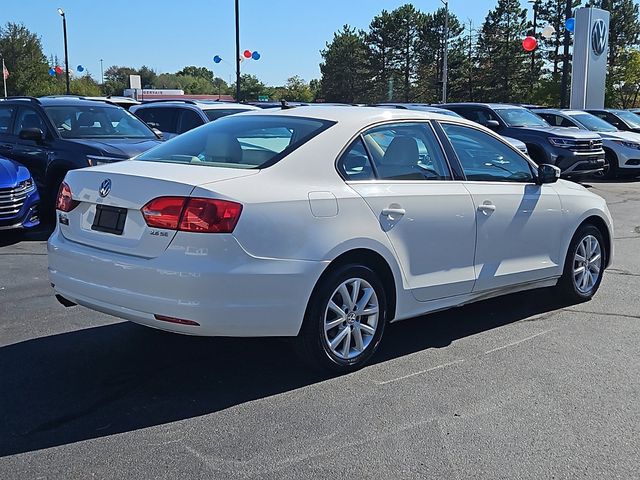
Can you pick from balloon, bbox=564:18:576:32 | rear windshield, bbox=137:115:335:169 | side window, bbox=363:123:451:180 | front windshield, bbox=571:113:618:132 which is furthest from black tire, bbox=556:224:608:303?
balloon, bbox=564:18:576:32

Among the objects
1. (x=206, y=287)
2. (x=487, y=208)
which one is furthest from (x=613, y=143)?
(x=206, y=287)

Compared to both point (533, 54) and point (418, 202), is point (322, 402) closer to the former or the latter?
point (418, 202)

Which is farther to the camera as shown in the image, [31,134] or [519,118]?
[519,118]

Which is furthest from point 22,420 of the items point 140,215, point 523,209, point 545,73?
point 545,73

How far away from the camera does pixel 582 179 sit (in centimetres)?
1848

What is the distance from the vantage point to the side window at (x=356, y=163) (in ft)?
15.3

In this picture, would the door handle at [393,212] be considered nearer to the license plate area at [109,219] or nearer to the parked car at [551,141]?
the license plate area at [109,219]

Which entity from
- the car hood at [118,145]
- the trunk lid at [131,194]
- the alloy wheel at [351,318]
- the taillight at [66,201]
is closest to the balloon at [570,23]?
the car hood at [118,145]

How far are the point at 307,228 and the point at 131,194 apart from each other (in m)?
1.01

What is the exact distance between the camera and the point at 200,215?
4.05 m

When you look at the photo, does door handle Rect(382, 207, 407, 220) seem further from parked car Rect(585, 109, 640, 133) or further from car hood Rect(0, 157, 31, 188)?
parked car Rect(585, 109, 640, 133)

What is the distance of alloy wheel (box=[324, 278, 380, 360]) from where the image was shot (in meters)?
4.54

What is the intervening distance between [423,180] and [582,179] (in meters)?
14.6

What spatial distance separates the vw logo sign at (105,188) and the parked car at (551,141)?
41.3ft
